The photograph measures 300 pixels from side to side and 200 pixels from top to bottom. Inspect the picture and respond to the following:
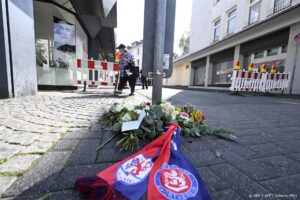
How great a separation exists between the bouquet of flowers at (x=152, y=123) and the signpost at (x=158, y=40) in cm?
44

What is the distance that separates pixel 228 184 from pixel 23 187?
43.6 inches

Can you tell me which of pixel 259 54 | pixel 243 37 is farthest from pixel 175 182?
pixel 243 37

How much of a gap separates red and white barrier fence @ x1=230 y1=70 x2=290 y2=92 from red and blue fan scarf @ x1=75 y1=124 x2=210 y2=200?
695 cm

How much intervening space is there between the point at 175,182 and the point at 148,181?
14 cm

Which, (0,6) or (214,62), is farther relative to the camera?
(214,62)

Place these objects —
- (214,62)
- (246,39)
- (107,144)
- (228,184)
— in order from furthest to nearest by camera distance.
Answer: (214,62), (246,39), (107,144), (228,184)

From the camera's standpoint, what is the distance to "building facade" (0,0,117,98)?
339 centimetres

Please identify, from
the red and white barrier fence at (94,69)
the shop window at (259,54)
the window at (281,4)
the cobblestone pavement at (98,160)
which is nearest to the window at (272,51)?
the shop window at (259,54)

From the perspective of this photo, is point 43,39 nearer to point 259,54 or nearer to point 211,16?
point 259,54

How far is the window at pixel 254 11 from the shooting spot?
10273 mm

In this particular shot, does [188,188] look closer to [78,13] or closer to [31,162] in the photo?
[31,162]

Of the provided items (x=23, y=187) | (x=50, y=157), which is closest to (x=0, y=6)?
(x=50, y=157)

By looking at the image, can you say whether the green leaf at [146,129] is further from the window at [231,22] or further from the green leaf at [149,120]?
the window at [231,22]

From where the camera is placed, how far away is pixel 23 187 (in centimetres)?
84
